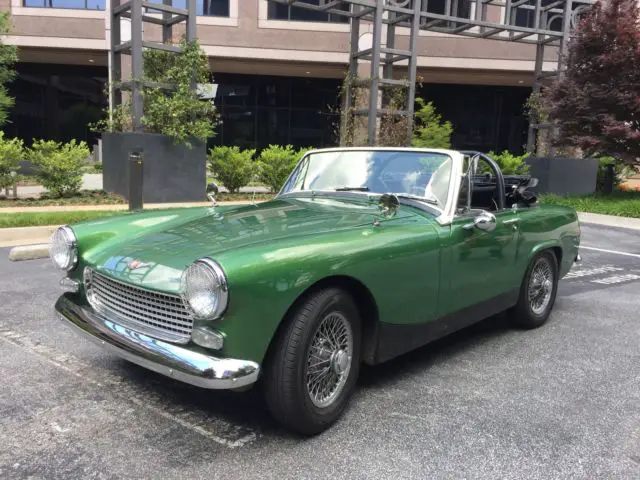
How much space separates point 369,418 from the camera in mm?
3266

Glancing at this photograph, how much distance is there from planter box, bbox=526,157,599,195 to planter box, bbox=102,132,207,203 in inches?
377

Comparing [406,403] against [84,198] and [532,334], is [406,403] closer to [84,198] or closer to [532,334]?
[532,334]

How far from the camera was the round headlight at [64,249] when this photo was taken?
353cm

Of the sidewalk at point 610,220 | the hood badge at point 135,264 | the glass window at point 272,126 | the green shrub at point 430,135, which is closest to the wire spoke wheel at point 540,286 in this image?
the hood badge at point 135,264

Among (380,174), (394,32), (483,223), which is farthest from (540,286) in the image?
(394,32)

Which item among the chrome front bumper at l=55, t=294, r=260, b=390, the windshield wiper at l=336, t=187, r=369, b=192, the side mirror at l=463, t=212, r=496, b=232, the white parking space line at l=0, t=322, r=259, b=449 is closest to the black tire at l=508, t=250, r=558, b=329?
the side mirror at l=463, t=212, r=496, b=232

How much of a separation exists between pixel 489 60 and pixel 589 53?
9.80 m

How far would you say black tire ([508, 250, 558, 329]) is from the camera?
4.81 meters

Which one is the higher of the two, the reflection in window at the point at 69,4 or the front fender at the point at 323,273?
the reflection in window at the point at 69,4

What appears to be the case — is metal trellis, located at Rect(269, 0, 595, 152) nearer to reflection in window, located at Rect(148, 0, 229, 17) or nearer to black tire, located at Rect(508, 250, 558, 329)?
reflection in window, located at Rect(148, 0, 229, 17)

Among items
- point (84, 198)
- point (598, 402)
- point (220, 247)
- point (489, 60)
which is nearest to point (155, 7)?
point (84, 198)

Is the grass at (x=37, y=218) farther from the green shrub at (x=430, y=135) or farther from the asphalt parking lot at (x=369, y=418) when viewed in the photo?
the green shrub at (x=430, y=135)

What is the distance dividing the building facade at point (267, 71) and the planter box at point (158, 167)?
815 centimetres

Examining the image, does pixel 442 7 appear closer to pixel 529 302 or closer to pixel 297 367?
pixel 529 302
